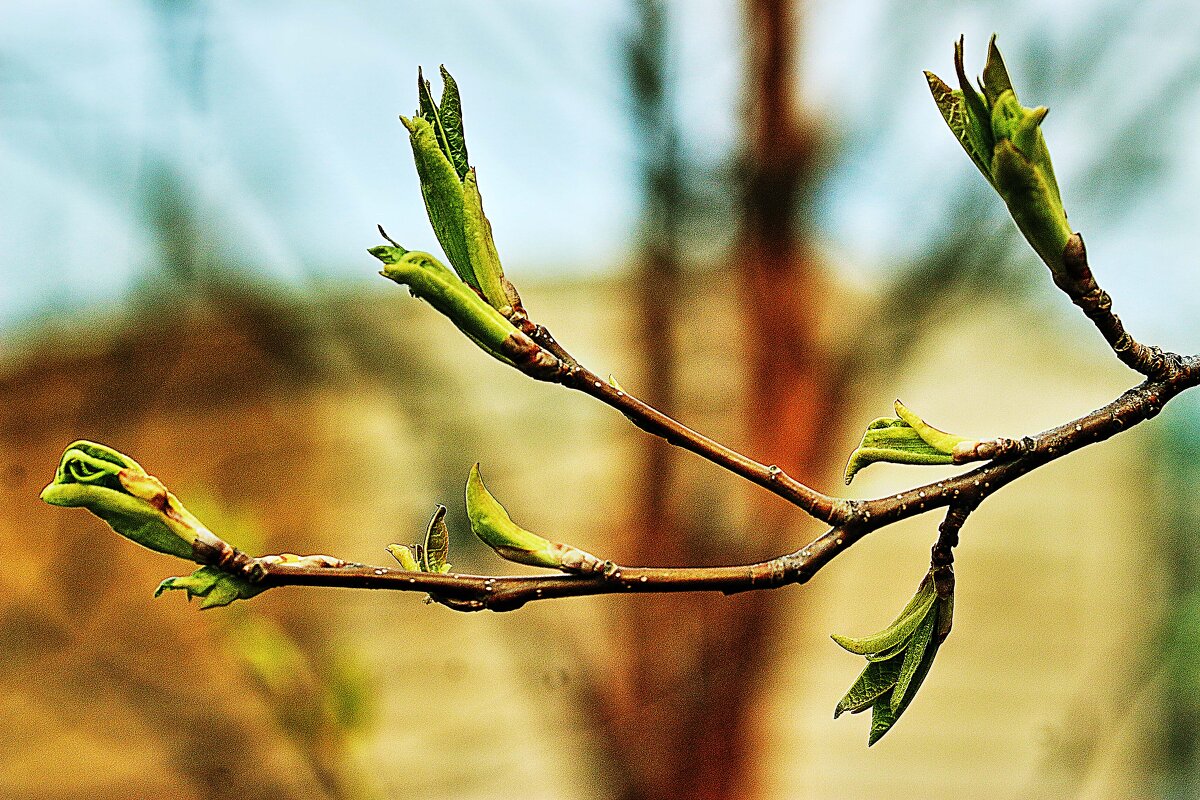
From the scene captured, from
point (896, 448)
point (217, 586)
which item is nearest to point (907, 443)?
point (896, 448)

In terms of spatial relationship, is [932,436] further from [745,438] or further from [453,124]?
[745,438]

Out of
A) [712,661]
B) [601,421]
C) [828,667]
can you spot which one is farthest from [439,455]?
[828,667]

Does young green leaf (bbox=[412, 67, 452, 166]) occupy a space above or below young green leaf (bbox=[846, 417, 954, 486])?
above

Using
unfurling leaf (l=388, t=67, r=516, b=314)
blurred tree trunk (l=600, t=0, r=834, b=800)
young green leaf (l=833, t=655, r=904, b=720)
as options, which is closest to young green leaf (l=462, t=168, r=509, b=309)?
unfurling leaf (l=388, t=67, r=516, b=314)

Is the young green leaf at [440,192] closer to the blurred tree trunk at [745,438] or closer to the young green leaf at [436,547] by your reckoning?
the young green leaf at [436,547]

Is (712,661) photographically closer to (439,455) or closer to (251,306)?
(439,455)

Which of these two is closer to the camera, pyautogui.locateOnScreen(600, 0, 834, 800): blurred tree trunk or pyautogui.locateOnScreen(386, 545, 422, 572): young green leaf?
pyautogui.locateOnScreen(386, 545, 422, 572): young green leaf

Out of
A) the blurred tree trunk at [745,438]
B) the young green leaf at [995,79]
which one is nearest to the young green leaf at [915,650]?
the young green leaf at [995,79]

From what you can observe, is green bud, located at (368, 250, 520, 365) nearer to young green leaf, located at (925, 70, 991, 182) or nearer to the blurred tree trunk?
young green leaf, located at (925, 70, 991, 182)
